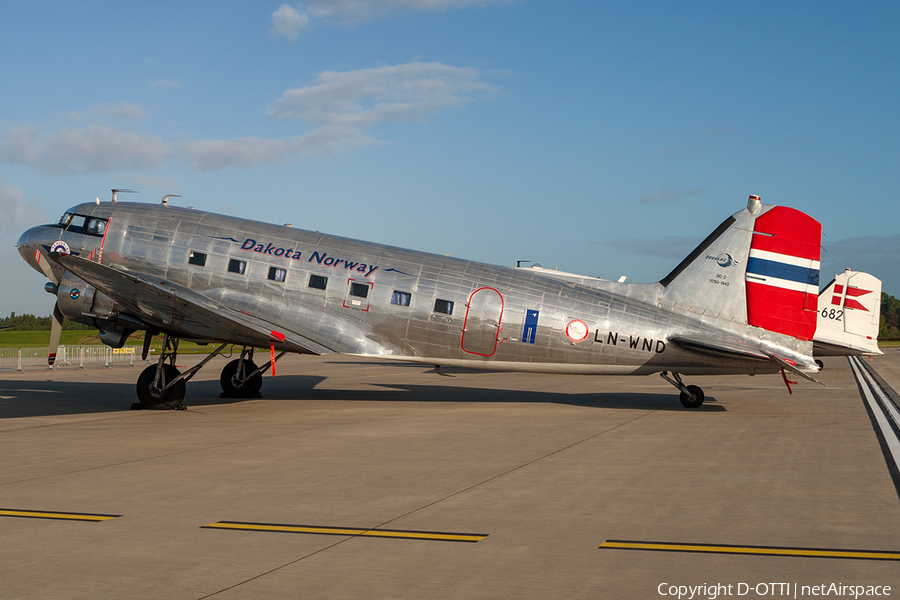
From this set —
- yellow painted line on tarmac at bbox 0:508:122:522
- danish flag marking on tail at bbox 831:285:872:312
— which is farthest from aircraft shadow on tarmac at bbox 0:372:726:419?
danish flag marking on tail at bbox 831:285:872:312

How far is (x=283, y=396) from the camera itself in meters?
23.8

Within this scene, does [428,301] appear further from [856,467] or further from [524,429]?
[856,467]

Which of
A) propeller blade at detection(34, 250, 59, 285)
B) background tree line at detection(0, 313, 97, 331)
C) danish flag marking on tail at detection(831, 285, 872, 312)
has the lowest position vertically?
background tree line at detection(0, 313, 97, 331)

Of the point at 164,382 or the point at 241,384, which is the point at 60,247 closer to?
the point at 164,382

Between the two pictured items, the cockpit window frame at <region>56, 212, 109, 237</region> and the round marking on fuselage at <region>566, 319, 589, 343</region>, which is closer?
the round marking on fuselage at <region>566, 319, 589, 343</region>

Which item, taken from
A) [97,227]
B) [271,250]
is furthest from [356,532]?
[97,227]

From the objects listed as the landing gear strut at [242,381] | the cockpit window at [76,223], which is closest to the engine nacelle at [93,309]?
the cockpit window at [76,223]

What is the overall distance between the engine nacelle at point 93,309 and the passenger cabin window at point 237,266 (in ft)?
9.01

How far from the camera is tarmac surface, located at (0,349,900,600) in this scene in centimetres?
584

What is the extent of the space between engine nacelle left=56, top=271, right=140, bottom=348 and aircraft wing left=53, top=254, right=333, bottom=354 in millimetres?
715

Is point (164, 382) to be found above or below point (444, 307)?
below

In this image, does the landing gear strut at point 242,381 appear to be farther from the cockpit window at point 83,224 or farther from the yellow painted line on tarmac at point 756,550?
the yellow painted line on tarmac at point 756,550

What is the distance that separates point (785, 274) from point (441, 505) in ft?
43.0

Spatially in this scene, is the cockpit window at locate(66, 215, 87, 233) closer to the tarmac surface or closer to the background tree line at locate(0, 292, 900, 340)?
the tarmac surface
